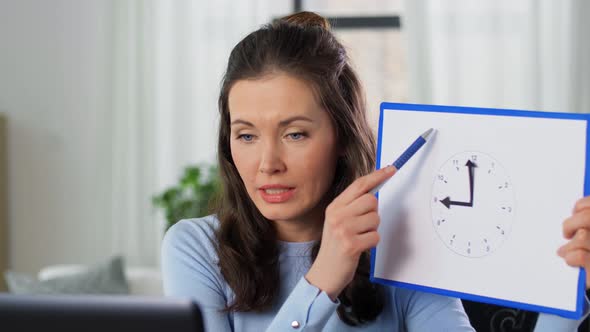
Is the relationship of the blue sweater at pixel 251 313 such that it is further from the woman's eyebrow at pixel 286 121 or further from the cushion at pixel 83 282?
the cushion at pixel 83 282

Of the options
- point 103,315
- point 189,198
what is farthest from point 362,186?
point 189,198

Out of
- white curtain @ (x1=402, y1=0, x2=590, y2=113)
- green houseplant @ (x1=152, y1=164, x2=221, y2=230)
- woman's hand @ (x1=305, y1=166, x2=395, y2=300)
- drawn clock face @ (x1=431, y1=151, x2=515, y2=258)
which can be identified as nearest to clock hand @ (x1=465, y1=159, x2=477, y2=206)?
drawn clock face @ (x1=431, y1=151, x2=515, y2=258)

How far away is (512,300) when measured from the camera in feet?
3.58

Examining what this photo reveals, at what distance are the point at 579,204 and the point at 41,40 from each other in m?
4.06

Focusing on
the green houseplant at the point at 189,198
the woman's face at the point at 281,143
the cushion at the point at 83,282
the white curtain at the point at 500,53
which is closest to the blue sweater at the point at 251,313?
the woman's face at the point at 281,143

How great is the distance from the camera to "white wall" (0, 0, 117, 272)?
455 cm

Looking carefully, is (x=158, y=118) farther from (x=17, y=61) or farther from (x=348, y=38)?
(x=348, y=38)

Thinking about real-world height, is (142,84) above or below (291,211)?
above

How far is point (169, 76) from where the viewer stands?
4504 millimetres

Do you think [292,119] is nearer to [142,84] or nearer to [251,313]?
[251,313]

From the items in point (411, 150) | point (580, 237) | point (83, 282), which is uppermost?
point (411, 150)

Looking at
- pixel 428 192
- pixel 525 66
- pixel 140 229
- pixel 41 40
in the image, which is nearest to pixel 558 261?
pixel 428 192

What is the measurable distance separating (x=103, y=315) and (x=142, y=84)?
404 centimetres

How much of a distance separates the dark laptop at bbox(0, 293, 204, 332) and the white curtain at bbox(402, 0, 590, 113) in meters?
3.90
